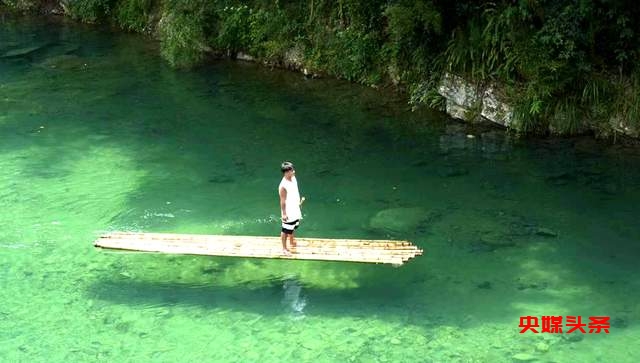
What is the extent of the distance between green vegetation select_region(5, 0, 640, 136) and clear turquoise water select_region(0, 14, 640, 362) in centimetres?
73

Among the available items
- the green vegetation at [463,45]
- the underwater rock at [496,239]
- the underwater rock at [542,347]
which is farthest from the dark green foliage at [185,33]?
the underwater rock at [542,347]

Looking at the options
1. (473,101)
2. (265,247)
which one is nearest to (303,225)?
(265,247)

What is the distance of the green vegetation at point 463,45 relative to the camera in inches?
558

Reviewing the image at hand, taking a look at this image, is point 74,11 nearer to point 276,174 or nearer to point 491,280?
point 276,174

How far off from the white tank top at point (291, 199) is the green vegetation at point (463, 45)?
6927 millimetres

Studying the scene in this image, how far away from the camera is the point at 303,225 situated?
1242cm

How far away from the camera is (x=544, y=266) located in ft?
35.7

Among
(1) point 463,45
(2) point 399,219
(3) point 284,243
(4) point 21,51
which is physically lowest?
(2) point 399,219

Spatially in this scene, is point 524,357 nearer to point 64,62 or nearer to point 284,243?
point 284,243

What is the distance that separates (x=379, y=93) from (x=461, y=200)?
607 cm

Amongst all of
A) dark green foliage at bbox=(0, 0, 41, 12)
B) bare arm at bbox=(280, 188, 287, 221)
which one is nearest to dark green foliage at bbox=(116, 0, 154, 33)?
dark green foliage at bbox=(0, 0, 41, 12)

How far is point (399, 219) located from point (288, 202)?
318 cm

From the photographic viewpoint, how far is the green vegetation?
1416cm

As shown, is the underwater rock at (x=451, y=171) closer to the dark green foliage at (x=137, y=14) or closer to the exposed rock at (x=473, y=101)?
the exposed rock at (x=473, y=101)
